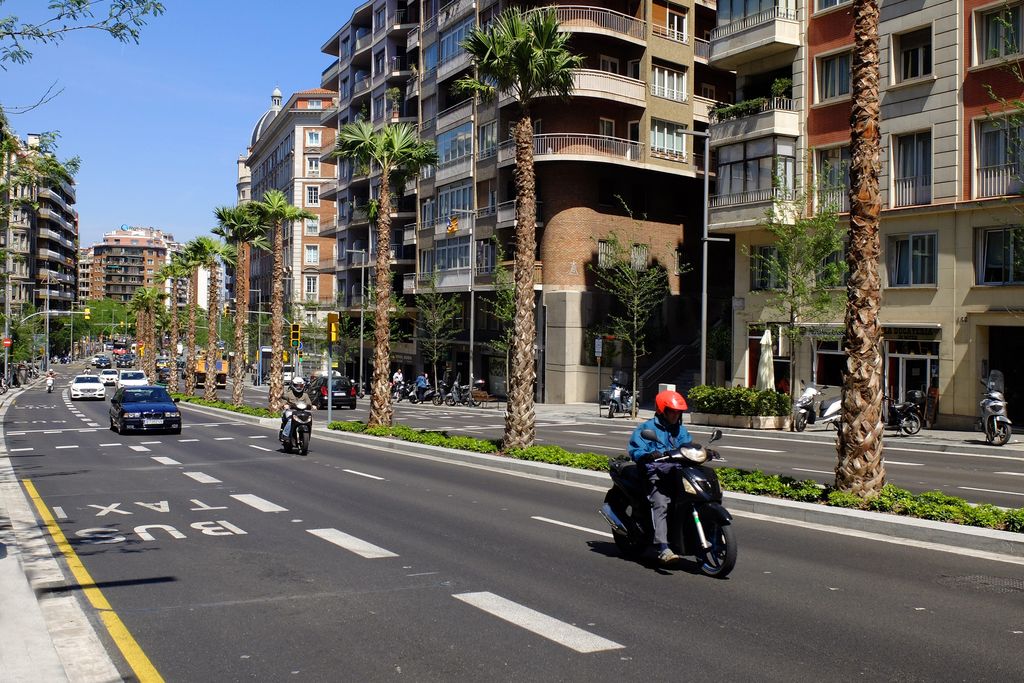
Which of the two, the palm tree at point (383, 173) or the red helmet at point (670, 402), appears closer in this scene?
the red helmet at point (670, 402)

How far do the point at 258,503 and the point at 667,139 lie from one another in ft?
132

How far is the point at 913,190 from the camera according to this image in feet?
102

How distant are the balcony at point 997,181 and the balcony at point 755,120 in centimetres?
783

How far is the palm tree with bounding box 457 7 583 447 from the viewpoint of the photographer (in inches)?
778

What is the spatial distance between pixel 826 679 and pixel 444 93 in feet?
188

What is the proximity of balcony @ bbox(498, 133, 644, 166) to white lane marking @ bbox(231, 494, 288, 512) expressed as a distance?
3441 cm

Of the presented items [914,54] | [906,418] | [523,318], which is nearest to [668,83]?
[914,54]

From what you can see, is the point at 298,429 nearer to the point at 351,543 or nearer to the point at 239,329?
the point at 351,543

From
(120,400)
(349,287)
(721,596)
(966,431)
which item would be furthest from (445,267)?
(721,596)

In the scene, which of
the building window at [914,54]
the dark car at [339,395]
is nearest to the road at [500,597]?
the building window at [914,54]

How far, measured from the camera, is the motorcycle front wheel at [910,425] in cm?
2716

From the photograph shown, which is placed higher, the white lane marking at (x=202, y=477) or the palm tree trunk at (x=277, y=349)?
the palm tree trunk at (x=277, y=349)

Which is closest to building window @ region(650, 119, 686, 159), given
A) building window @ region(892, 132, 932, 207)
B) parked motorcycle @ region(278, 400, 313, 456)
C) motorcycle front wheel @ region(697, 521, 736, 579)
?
building window @ region(892, 132, 932, 207)

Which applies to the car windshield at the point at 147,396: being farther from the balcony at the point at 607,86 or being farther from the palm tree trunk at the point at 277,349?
the balcony at the point at 607,86
